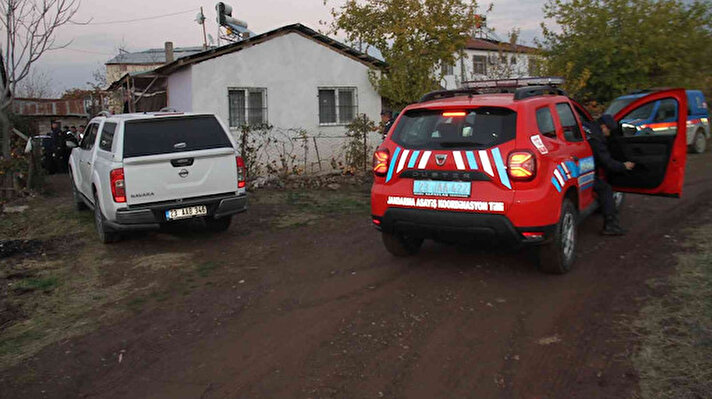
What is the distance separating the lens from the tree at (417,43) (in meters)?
17.3

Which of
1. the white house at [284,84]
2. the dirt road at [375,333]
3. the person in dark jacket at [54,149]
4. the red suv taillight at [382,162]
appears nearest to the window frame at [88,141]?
the dirt road at [375,333]

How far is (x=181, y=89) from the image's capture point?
16.0 metres

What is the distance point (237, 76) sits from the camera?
15.7 meters

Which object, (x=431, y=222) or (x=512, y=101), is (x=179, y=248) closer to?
(x=431, y=222)

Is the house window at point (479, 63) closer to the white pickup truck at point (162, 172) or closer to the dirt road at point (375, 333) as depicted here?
the dirt road at point (375, 333)

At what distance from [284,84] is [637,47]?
11.3 meters

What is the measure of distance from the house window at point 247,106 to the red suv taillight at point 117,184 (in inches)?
348

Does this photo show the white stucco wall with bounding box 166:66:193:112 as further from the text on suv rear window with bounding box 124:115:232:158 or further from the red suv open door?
the red suv open door

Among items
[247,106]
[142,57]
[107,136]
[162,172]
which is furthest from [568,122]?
[142,57]

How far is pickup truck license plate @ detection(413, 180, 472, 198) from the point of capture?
17.3 feet

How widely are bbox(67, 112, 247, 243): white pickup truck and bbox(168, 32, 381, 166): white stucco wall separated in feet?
24.9

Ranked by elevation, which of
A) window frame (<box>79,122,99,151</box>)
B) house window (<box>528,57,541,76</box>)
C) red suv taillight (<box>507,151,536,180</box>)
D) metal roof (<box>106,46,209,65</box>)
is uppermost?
metal roof (<box>106,46,209,65</box>)

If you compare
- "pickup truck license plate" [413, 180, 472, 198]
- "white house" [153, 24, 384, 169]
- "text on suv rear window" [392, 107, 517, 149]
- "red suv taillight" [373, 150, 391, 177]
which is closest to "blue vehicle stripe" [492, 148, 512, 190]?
"text on suv rear window" [392, 107, 517, 149]

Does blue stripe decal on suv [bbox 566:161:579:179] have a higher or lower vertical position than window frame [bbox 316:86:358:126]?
lower
